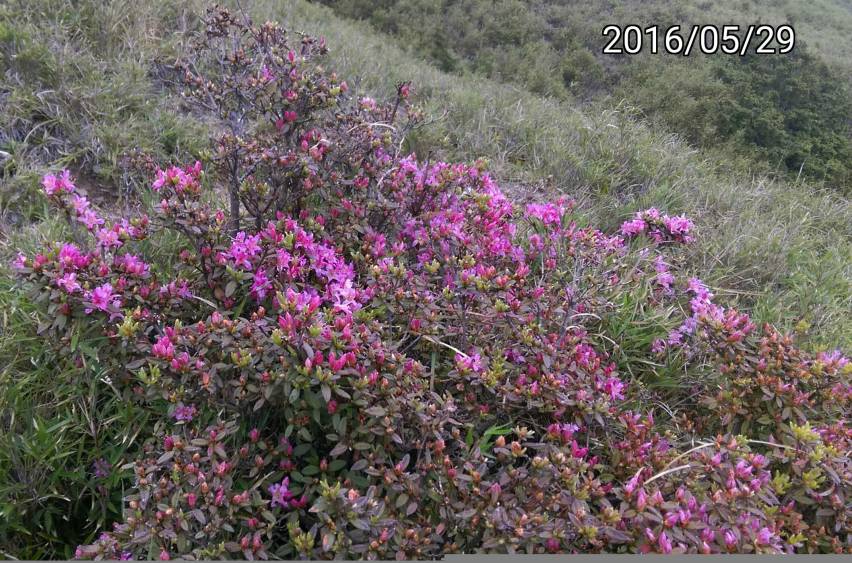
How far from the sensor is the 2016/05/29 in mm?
8859

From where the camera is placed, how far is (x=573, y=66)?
27.9ft

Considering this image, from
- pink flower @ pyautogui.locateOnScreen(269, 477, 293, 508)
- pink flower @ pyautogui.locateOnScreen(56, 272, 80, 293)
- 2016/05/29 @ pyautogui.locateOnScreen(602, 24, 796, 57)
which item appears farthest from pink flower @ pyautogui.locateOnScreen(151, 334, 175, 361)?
2016/05/29 @ pyautogui.locateOnScreen(602, 24, 796, 57)

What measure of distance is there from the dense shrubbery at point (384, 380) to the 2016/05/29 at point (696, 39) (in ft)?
24.8

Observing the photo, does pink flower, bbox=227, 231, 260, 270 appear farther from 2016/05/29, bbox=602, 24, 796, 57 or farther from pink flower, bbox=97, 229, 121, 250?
2016/05/29, bbox=602, 24, 796, 57

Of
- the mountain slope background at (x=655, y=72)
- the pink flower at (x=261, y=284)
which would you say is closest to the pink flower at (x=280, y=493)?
the pink flower at (x=261, y=284)

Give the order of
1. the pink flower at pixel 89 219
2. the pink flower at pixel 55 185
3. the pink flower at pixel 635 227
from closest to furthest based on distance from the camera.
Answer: the pink flower at pixel 55 185 < the pink flower at pixel 89 219 < the pink flower at pixel 635 227

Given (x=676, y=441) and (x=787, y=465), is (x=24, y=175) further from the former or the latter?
(x=787, y=465)

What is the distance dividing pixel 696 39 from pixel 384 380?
9.90m

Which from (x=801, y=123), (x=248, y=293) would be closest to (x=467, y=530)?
(x=248, y=293)

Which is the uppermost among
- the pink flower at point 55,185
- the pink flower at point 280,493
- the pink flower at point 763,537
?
the pink flower at point 55,185

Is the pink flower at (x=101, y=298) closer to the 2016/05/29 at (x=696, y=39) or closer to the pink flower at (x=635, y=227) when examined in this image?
the pink flower at (x=635, y=227)

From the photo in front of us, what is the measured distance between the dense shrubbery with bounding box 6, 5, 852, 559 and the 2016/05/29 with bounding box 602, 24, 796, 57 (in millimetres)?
7569

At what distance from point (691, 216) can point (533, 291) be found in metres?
2.01

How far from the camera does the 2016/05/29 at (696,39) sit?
8.86 meters
